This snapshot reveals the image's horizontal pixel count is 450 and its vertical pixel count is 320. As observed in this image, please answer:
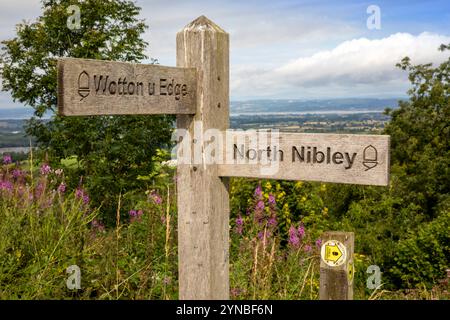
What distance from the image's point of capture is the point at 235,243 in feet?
14.8

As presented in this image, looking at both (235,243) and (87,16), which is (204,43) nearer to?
(235,243)

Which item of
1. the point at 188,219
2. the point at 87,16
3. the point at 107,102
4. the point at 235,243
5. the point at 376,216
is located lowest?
the point at 376,216

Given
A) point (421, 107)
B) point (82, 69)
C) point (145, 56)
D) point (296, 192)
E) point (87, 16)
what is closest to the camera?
point (82, 69)

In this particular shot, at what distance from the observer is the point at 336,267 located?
2768 mm

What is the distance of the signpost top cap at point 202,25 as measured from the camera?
2.65 metres

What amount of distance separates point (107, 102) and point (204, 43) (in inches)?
24.7

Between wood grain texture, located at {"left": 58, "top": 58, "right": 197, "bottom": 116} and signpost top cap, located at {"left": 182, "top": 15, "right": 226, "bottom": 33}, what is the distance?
213 millimetres

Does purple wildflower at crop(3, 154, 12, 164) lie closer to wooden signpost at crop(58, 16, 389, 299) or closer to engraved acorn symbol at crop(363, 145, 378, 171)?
wooden signpost at crop(58, 16, 389, 299)

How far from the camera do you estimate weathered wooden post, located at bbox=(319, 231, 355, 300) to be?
2.75 metres

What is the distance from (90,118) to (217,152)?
10400mm

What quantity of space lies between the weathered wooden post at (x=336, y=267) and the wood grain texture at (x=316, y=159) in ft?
1.54

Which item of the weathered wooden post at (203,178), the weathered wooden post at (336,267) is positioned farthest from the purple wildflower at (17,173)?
the weathered wooden post at (336,267)

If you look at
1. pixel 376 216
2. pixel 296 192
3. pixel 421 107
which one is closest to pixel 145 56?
pixel 296 192

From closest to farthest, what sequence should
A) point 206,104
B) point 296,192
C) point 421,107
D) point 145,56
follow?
1. point 206,104
2. point 296,192
3. point 145,56
4. point 421,107
